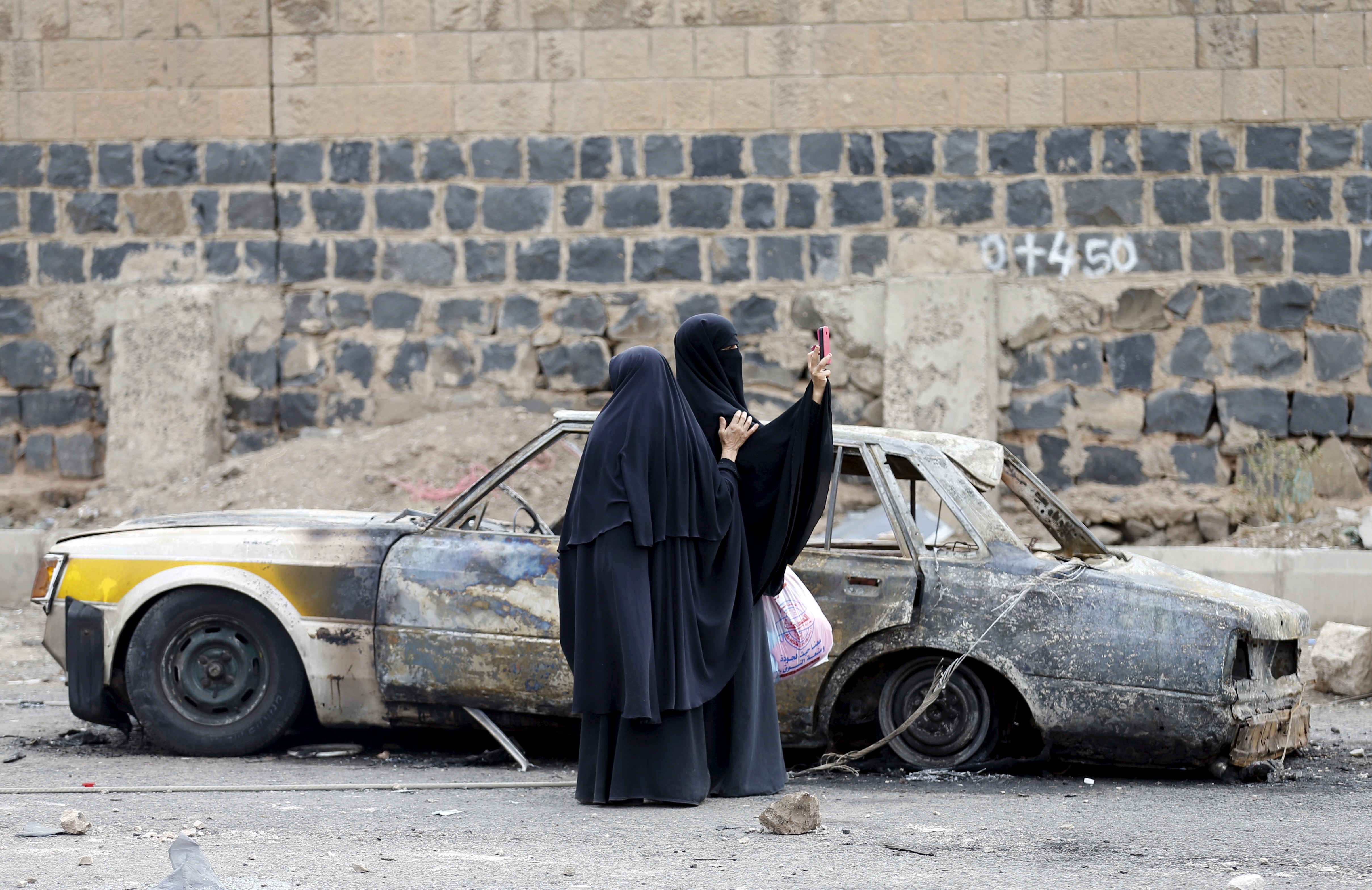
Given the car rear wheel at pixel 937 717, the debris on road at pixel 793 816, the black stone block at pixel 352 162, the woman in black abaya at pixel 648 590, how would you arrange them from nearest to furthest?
the debris on road at pixel 793 816 → the woman in black abaya at pixel 648 590 → the car rear wheel at pixel 937 717 → the black stone block at pixel 352 162

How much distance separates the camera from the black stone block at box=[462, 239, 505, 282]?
10.5 metres

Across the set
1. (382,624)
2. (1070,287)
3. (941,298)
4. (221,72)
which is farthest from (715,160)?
(382,624)

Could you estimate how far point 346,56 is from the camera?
1045cm

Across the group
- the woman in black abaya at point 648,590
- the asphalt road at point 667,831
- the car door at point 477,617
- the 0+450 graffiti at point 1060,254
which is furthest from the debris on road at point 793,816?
the 0+450 graffiti at point 1060,254

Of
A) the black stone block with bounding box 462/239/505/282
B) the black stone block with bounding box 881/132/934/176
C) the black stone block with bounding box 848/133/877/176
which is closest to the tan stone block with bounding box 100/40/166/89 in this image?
the black stone block with bounding box 462/239/505/282

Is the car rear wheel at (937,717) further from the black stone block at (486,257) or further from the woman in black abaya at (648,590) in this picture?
the black stone block at (486,257)

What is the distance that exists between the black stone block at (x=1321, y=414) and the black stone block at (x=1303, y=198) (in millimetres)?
1209

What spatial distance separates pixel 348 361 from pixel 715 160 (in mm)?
2991

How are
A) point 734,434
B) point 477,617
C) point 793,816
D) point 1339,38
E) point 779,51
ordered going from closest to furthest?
point 793,816 < point 734,434 < point 477,617 < point 1339,38 < point 779,51

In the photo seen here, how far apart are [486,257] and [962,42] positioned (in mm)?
3632

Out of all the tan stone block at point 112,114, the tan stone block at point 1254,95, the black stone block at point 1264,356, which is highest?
the tan stone block at point 112,114

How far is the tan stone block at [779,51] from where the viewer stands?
10.2 metres

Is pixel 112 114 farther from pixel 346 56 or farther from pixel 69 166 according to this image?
pixel 346 56

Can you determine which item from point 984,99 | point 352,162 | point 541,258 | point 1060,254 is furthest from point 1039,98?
point 352,162
